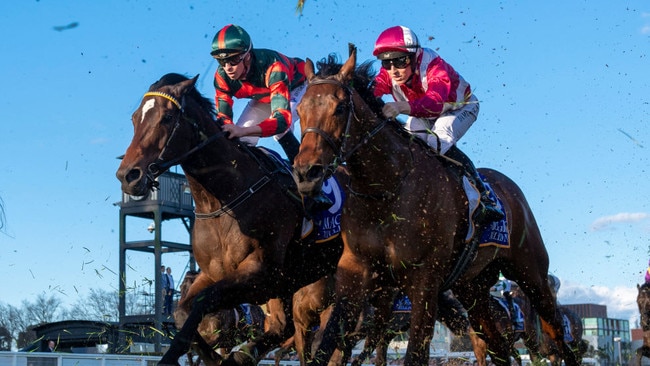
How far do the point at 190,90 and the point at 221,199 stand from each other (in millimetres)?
812

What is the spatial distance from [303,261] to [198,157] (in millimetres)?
1143

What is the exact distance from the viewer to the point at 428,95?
580 centimetres

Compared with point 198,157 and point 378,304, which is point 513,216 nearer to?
point 378,304

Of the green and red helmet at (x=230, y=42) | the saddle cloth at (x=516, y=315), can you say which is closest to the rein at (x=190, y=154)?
the green and red helmet at (x=230, y=42)

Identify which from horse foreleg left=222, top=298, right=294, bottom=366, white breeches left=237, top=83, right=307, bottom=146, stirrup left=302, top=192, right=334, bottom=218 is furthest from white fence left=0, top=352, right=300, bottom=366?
stirrup left=302, top=192, right=334, bottom=218

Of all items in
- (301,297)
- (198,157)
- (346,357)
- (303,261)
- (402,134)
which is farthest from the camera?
(301,297)

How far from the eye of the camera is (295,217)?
6.50 m

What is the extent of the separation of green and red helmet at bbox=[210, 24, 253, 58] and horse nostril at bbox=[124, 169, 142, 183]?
1.42m

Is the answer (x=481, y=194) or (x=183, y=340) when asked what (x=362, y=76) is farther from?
(x=183, y=340)

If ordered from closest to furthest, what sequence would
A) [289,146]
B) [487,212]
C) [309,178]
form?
[309,178] < [487,212] < [289,146]

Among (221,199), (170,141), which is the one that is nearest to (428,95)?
(221,199)

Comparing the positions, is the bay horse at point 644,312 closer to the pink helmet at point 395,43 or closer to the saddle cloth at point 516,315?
the saddle cloth at point 516,315

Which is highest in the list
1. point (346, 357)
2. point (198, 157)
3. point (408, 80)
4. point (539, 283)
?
point (408, 80)

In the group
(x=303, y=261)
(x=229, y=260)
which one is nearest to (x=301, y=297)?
(x=303, y=261)
